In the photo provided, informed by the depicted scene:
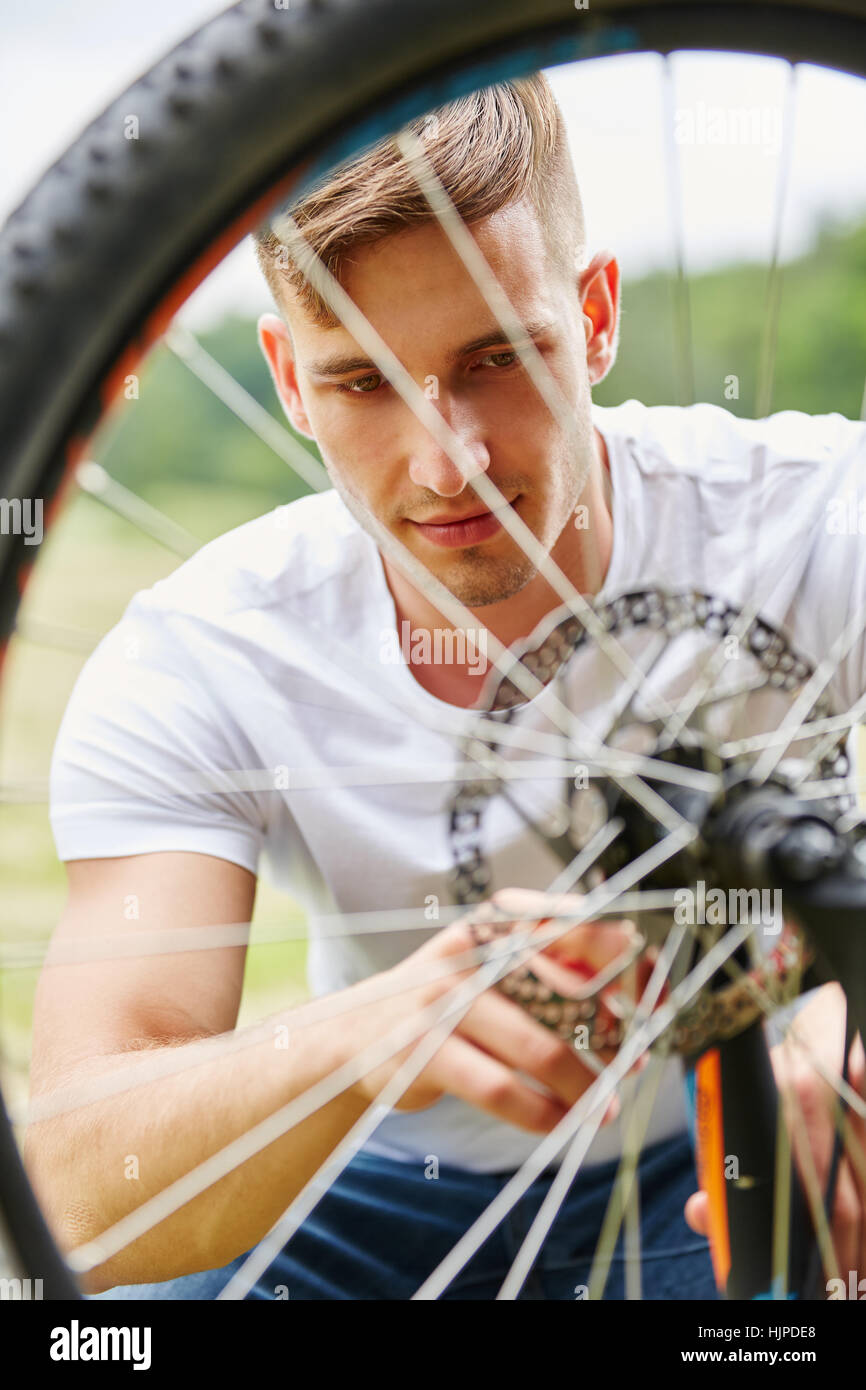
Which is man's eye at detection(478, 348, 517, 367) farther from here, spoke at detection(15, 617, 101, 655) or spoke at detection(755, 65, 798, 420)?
spoke at detection(15, 617, 101, 655)

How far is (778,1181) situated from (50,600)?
2.08 metres

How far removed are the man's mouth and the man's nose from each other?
0.02 m

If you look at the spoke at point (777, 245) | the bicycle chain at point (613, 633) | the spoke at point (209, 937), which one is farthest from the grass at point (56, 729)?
the spoke at point (777, 245)

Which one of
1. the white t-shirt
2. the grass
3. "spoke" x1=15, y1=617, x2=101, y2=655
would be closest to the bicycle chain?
the white t-shirt

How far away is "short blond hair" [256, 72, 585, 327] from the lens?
58 centimetres

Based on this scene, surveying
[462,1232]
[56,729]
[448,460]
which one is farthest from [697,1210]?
[56,729]

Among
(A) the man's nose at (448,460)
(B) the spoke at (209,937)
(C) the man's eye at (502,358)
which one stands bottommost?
(B) the spoke at (209,937)

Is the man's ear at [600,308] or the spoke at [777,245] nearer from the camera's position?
the spoke at [777,245]

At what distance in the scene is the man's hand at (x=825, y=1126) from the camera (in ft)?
1.86

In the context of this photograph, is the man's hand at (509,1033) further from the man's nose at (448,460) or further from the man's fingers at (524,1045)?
the man's nose at (448,460)

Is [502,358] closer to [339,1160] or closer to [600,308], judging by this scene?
[600,308]

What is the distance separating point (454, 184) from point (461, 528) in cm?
17

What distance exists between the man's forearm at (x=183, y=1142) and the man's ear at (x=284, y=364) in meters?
0.35
